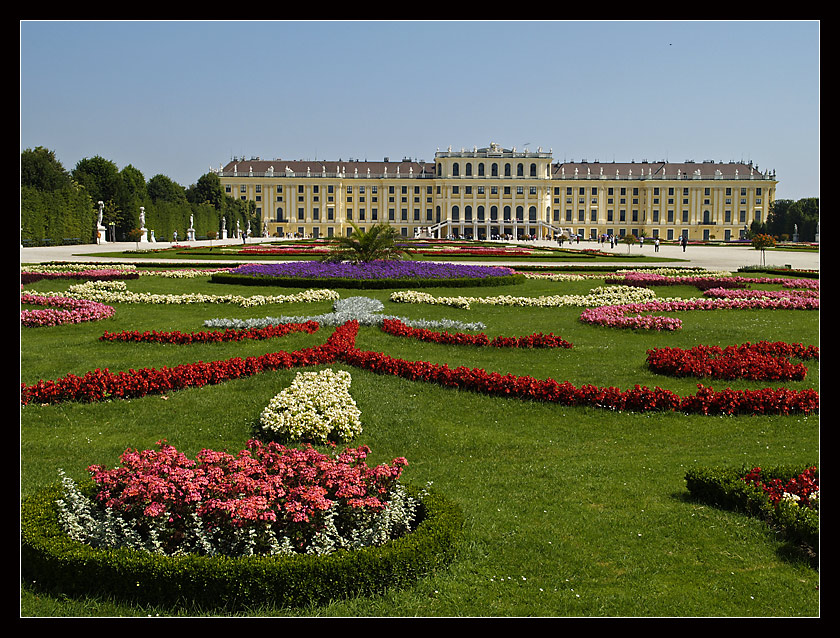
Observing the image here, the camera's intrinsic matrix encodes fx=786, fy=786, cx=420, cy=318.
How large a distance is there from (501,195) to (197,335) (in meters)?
86.7

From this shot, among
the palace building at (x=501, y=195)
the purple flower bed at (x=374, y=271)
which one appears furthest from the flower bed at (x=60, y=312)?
the palace building at (x=501, y=195)

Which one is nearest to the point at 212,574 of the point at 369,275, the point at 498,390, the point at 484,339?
the point at 498,390

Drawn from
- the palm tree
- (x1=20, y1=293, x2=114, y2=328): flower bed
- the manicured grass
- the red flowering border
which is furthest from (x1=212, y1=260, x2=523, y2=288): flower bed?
the red flowering border

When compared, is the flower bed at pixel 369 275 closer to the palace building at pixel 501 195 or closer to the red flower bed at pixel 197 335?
the red flower bed at pixel 197 335

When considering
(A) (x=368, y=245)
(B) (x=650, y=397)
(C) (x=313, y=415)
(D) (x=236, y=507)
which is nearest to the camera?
(D) (x=236, y=507)

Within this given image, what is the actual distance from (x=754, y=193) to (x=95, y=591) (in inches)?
4038

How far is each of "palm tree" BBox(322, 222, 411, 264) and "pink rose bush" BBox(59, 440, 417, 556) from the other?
14.6 meters

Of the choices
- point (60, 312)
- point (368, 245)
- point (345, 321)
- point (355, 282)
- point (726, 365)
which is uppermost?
point (368, 245)

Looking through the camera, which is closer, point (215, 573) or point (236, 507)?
point (215, 573)

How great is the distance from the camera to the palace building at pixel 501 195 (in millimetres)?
93688

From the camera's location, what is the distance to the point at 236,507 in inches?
129

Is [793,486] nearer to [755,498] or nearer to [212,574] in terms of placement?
[755,498]

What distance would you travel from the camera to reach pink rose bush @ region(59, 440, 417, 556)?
3283 millimetres
